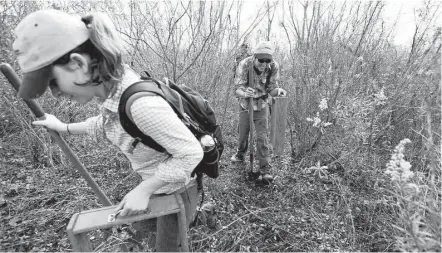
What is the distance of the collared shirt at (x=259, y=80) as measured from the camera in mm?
3543

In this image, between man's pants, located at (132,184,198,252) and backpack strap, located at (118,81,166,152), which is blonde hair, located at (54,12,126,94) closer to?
backpack strap, located at (118,81,166,152)

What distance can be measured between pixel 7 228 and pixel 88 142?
162 cm

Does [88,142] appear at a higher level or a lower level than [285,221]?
higher

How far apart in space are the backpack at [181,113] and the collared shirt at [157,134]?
0.05m

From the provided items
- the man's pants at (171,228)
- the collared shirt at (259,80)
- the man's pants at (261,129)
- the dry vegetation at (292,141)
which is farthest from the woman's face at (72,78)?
the man's pants at (261,129)

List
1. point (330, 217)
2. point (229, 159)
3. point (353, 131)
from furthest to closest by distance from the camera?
point (229, 159) → point (353, 131) → point (330, 217)

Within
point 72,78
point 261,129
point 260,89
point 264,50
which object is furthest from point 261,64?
point 72,78

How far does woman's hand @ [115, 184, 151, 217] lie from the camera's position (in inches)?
41.0

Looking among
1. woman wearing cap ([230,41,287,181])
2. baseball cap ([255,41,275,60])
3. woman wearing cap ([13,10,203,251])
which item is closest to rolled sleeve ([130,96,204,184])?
woman wearing cap ([13,10,203,251])

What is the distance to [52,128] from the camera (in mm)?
1492

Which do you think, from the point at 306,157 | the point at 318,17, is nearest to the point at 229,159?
the point at 306,157

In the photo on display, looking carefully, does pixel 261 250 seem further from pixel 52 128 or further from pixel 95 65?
pixel 95 65

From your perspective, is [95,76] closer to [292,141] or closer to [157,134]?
[157,134]

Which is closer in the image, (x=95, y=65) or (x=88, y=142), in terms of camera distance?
(x=95, y=65)
